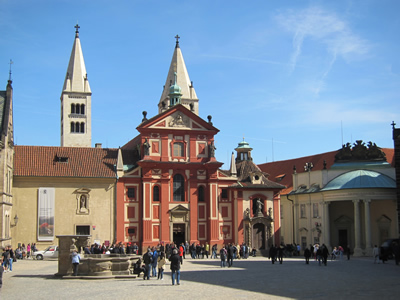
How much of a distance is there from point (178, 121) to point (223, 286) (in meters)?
33.0

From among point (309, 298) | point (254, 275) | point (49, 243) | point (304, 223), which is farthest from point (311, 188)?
point (309, 298)

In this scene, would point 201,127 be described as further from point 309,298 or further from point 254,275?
point 309,298

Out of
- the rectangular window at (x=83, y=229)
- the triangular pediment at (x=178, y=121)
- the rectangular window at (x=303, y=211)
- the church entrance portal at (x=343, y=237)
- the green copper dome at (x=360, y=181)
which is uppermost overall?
the triangular pediment at (x=178, y=121)

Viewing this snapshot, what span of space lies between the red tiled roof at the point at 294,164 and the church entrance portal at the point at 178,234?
47.5 ft

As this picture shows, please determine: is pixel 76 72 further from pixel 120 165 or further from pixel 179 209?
pixel 179 209

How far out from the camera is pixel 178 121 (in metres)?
55.1

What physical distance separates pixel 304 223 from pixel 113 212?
66.8 ft

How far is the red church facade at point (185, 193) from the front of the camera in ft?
173

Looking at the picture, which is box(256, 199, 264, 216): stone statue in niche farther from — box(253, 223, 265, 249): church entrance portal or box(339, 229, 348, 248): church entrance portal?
box(339, 229, 348, 248): church entrance portal

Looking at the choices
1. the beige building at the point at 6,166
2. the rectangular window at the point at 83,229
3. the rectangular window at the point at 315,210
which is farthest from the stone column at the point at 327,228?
the beige building at the point at 6,166

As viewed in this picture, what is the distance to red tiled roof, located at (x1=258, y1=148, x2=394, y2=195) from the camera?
65062mm

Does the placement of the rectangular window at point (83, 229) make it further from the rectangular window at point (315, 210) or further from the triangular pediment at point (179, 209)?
the rectangular window at point (315, 210)

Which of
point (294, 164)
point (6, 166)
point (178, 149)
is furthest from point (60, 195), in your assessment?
point (294, 164)

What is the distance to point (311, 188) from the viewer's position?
189 ft
